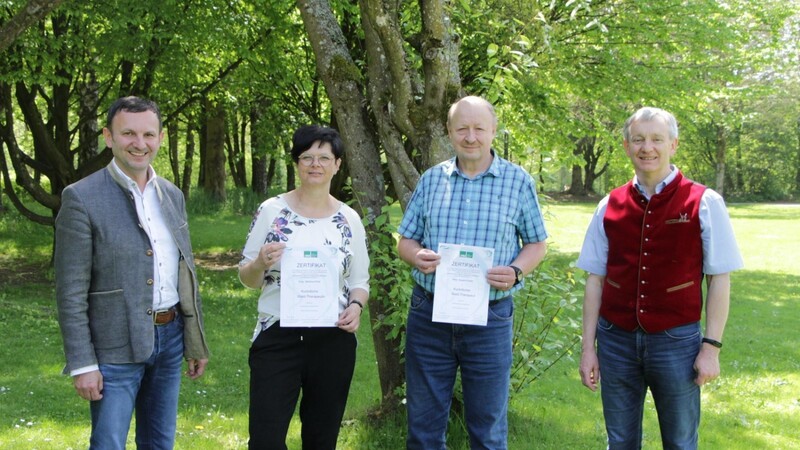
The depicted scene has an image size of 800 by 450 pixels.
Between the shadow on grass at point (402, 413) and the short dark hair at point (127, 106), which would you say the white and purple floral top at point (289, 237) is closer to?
the short dark hair at point (127, 106)

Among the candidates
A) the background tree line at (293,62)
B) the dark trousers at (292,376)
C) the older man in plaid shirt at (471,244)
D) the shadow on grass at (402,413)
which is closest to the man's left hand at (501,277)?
the older man in plaid shirt at (471,244)

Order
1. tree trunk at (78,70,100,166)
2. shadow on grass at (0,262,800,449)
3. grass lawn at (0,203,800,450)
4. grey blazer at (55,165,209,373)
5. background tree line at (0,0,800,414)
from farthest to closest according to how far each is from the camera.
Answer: tree trunk at (78,70,100,166)
background tree line at (0,0,800,414)
shadow on grass at (0,262,800,449)
grass lawn at (0,203,800,450)
grey blazer at (55,165,209,373)

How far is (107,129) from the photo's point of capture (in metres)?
3.50

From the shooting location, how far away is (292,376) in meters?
3.72

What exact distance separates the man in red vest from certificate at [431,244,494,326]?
620 mm

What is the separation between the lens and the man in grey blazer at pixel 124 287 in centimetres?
326

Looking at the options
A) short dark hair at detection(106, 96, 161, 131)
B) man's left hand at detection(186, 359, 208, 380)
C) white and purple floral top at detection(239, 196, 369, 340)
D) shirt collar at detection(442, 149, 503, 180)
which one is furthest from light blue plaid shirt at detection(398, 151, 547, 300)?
short dark hair at detection(106, 96, 161, 131)

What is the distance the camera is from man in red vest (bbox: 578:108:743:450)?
347cm

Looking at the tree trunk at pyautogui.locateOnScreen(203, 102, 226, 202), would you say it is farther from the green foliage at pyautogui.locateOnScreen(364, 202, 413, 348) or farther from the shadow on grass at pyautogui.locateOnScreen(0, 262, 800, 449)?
the green foliage at pyautogui.locateOnScreen(364, 202, 413, 348)

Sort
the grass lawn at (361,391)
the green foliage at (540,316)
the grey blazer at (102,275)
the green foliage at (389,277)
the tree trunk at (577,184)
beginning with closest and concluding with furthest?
1. the grey blazer at (102,275)
2. the green foliage at (389,277)
3. the green foliage at (540,316)
4. the grass lawn at (361,391)
5. the tree trunk at (577,184)

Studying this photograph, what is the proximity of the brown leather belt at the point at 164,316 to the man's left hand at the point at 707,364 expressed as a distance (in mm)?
2467

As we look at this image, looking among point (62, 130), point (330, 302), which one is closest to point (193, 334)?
point (330, 302)

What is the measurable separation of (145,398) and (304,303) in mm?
895

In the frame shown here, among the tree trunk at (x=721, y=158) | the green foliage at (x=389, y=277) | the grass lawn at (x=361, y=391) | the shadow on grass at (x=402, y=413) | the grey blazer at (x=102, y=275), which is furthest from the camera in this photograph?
the tree trunk at (x=721, y=158)
